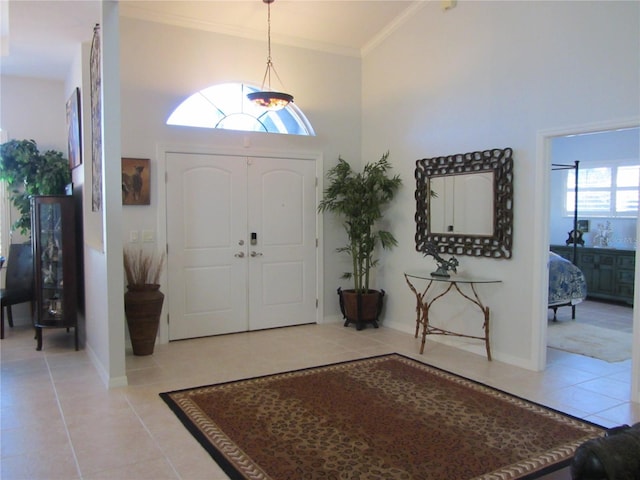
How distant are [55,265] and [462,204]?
4073 mm

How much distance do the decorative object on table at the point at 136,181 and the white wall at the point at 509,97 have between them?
2753 millimetres

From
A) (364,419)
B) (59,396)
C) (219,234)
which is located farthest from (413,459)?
(219,234)

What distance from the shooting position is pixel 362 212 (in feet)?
18.8

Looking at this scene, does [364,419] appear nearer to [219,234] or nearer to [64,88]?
[219,234]

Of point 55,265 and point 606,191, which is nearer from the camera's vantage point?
point 55,265

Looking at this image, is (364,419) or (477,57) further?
(477,57)

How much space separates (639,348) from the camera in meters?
3.64

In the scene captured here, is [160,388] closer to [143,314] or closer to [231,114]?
[143,314]

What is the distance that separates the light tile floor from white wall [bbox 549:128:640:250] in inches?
147

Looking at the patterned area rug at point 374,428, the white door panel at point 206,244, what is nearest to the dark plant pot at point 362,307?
the white door panel at point 206,244

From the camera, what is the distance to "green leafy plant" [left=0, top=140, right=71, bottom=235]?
524 centimetres

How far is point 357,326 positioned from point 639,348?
2890 millimetres

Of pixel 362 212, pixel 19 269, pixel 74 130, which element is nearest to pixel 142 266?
pixel 74 130

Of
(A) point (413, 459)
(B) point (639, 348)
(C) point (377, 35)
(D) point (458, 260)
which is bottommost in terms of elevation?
(A) point (413, 459)
